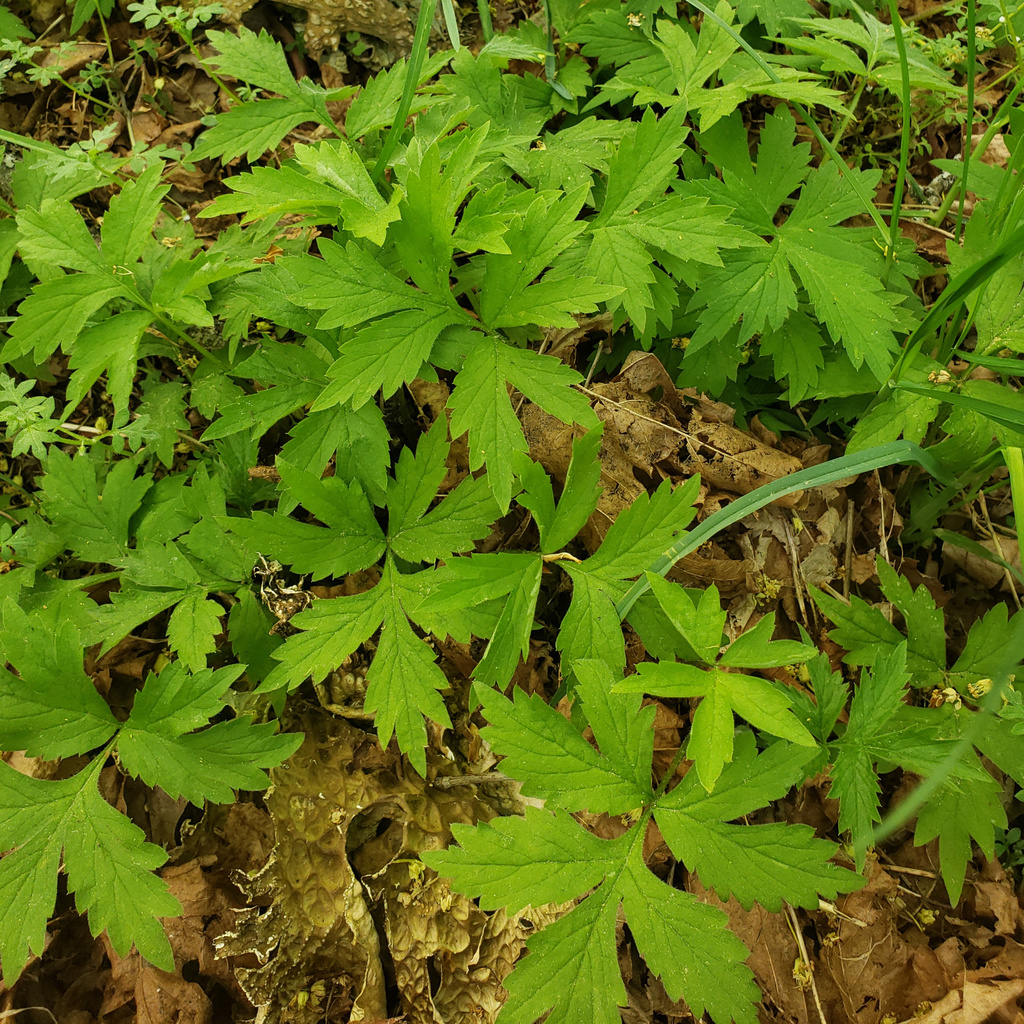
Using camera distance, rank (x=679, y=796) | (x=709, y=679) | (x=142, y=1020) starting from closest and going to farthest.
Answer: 1. (x=709, y=679)
2. (x=679, y=796)
3. (x=142, y=1020)

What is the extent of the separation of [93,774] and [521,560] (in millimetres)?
1188

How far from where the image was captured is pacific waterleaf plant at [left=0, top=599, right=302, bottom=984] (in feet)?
5.40

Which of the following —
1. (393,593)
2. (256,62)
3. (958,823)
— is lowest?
A: (958,823)

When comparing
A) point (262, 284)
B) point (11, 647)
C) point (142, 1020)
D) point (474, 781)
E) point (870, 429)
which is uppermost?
point (262, 284)

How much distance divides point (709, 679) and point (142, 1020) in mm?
1769

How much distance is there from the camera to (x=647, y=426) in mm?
2166

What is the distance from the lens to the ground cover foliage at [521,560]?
1.65m

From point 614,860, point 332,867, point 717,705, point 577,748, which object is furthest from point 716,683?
point 332,867

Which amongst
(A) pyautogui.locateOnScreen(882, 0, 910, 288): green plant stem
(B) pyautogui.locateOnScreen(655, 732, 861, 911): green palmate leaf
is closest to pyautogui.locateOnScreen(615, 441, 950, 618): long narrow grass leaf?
(B) pyautogui.locateOnScreen(655, 732, 861, 911): green palmate leaf

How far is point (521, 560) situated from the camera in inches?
69.6

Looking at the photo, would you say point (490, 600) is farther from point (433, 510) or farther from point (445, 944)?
point (445, 944)

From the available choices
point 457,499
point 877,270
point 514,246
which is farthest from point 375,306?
point 877,270

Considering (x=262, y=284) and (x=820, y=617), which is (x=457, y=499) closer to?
(x=262, y=284)

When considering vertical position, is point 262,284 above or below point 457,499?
above
